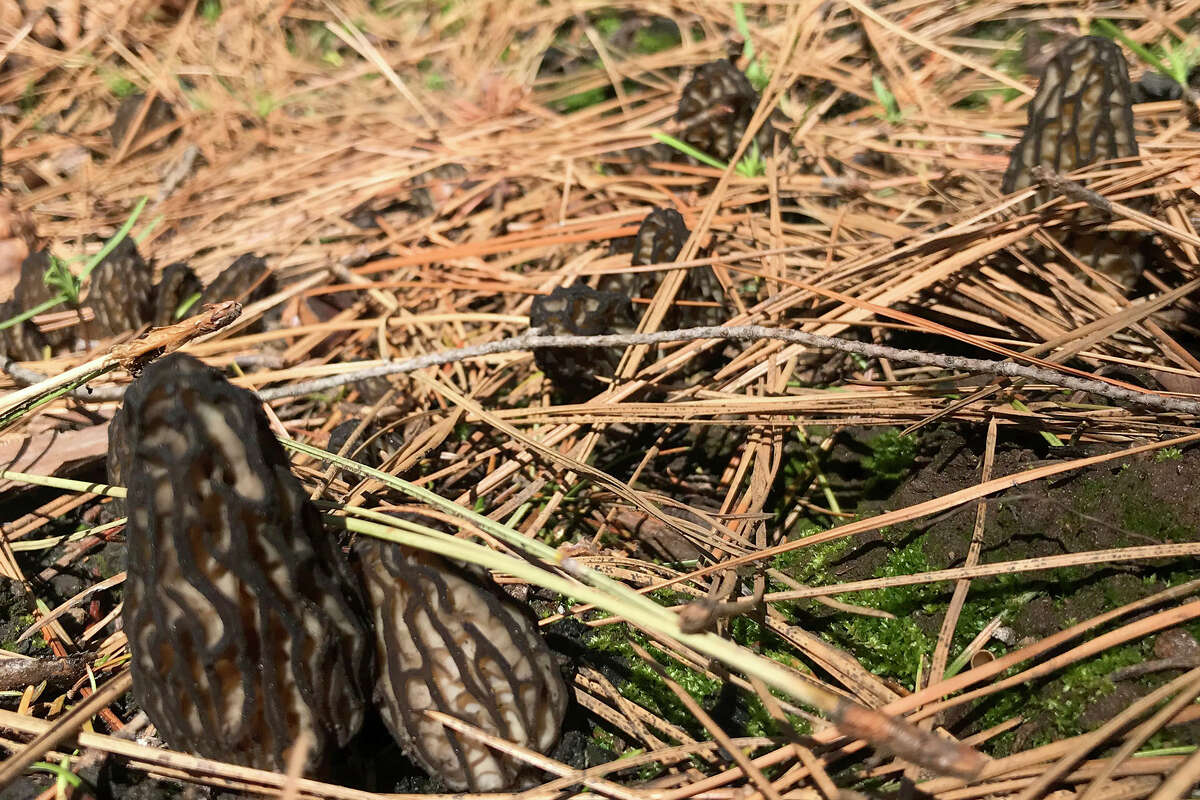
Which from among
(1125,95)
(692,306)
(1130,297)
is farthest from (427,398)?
(1125,95)

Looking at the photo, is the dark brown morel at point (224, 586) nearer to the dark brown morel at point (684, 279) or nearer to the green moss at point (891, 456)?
the green moss at point (891, 456)

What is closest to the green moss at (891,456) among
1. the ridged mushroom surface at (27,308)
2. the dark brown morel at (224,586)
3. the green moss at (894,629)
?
the green moss at (894,629)

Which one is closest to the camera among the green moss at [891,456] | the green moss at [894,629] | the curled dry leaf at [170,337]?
the green moss at [894,629]

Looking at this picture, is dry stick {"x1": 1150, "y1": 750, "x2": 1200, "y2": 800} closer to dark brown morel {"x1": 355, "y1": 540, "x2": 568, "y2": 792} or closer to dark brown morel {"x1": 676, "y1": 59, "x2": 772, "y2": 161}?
dark brown morel {"x1": 355, "y1": 540, "x2": 568, "y2": 792}

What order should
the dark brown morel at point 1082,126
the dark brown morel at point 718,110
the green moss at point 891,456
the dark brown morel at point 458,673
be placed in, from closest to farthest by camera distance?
the dark brown morel at point 458,673 < the green moss at point 891,456 < the dark brown morel at point 1082,126 < the dark brown morel at point 718,110

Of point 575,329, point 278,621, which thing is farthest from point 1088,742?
point 575,329

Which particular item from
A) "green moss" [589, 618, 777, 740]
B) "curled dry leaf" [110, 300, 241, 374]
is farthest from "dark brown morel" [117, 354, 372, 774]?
"green moss" [589, 618, 777, 740]

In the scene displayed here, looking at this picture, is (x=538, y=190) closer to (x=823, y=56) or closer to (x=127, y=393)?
(x=823, y=56)
